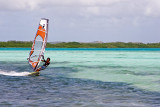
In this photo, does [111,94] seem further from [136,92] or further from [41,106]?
[41,106]

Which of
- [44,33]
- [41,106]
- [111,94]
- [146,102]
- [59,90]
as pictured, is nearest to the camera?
[41,106]

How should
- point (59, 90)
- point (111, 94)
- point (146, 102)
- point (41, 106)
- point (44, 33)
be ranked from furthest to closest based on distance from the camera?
point (44, 33)
point (59, 90)
point (111, 94)
point (146, 102)
point (41, 106)


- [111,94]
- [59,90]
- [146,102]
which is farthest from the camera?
[59,90]

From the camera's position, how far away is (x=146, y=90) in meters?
15.1

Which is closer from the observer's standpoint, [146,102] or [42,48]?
[146,102]

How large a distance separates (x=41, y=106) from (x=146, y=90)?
6.20m

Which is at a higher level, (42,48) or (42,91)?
(42,48)

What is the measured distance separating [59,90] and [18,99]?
2.82 metres

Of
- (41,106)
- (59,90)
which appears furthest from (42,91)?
(41,106)

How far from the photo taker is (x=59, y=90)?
14.8m

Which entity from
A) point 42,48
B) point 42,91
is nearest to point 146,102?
point 42,91

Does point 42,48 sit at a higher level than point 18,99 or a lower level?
higher

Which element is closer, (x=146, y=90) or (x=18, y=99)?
(x=18, y=99)

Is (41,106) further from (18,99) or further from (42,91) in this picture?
(42,91)
